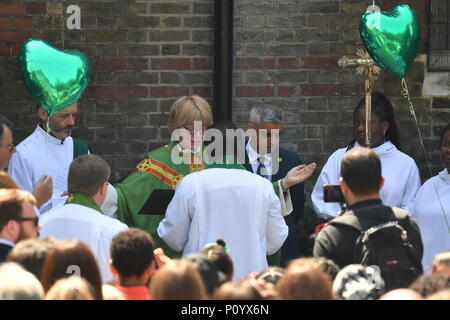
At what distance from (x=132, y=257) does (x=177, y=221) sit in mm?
1766

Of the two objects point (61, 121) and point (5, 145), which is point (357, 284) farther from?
point (61, 121)

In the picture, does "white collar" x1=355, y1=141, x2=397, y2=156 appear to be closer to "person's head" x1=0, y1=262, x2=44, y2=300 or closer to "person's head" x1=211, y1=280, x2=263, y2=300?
"person's head" x1=211, y1=280, x2=263, y2=300

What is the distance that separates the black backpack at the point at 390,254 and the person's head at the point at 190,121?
2.15m

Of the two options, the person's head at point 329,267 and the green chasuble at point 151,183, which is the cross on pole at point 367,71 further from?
the person's head at point 329,267

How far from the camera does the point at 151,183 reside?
817cm

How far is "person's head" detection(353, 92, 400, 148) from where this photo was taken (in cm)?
878

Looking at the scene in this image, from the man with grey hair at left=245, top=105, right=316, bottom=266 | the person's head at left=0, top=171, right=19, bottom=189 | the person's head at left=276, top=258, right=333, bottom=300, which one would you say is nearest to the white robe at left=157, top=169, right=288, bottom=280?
the man with grey hair at left=245, top=105, right=316, bottom=266

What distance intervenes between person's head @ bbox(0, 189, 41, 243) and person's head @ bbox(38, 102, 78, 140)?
2073 millimetres

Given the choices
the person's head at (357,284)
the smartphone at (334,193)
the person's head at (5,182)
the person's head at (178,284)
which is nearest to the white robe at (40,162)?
the person's head at (5,182)

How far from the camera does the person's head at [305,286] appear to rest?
5.22 meters

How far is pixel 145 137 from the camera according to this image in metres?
9.73

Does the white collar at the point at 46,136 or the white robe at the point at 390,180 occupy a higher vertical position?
the white collar at the point at 46,136
